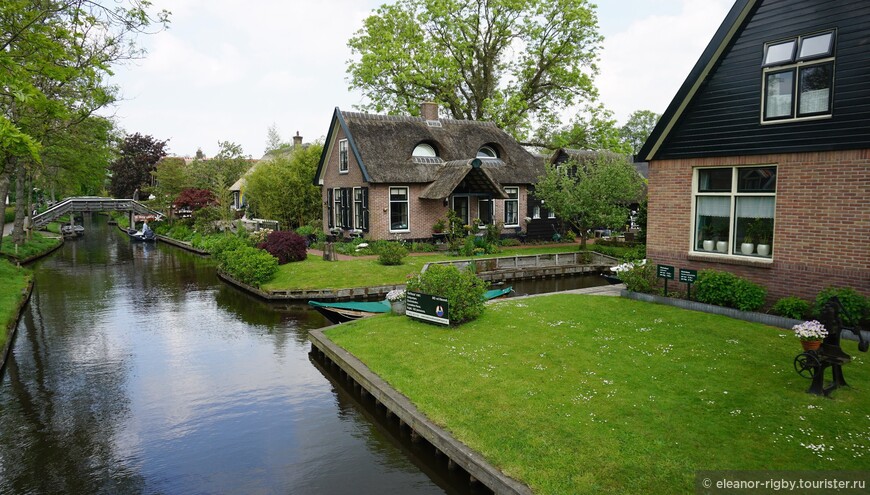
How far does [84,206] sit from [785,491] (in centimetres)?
5443

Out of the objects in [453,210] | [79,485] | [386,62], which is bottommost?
[79,485]

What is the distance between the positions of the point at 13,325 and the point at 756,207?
2044 cm

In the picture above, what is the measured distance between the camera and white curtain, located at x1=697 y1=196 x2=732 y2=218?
42.9 feet

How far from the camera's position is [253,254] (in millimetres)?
23188

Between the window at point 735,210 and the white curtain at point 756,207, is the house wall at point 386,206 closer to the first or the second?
the window at point 735,210

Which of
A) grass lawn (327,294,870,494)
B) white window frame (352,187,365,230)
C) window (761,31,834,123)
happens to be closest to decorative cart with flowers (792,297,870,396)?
grass lawn (327,294,870,494)

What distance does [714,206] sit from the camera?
13.4 meters

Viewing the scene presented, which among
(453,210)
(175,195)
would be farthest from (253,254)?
(175,195)

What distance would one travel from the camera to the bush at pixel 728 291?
39.5 feet

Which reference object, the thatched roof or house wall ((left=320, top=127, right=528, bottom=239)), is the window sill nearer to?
the thatched roof

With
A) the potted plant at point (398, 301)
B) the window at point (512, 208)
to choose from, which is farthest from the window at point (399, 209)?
the potted plant at point (398, 301)

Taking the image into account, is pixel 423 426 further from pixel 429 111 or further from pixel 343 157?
pixel 429 111

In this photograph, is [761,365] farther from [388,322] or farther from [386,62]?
[386,62]

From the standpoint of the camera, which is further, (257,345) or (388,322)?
(257,345)
